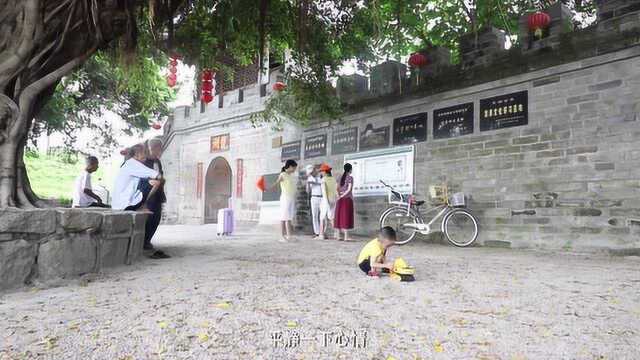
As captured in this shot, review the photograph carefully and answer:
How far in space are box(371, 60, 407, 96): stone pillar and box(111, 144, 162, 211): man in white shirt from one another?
5548 millimetres

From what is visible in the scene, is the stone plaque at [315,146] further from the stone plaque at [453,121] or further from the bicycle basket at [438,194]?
the bicycle basket at [438,194]

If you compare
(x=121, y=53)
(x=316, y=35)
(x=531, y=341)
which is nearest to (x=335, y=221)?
(x=316, y=35)

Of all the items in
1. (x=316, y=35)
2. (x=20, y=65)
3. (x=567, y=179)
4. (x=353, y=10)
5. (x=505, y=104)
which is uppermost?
(x=353, y=10)

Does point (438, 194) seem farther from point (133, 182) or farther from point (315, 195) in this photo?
A: point (133, 182)

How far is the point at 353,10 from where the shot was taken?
7.30m

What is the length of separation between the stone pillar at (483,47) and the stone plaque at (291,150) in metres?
4.69

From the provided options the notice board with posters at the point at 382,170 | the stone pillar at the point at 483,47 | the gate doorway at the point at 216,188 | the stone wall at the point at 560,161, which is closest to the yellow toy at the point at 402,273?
the stone wall at the point at 560,161

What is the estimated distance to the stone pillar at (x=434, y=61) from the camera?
8.48 meters

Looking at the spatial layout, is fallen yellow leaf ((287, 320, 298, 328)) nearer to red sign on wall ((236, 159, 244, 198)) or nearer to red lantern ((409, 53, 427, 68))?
red lantern ((409, 53, 427, 68))

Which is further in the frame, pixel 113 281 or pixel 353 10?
pixel 353 10

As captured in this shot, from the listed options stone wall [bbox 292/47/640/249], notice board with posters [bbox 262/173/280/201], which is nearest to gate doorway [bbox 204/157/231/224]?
notice board with posters [bbox 262/173/280/201]

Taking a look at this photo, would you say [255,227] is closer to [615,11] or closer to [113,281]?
[113,281]

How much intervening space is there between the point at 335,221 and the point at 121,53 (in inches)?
187

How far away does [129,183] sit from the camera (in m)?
5.05
